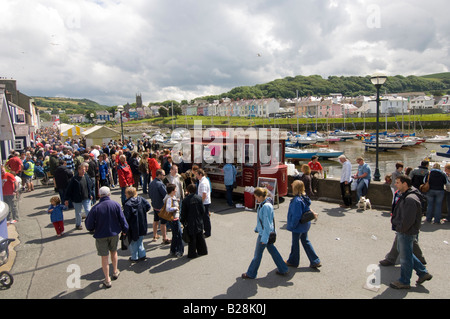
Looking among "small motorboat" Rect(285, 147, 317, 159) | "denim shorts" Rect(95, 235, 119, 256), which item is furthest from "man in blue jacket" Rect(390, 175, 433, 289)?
"small motorboat" Rect(285, 147, 317, 159)

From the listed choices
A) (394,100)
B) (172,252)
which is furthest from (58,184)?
(394,100)

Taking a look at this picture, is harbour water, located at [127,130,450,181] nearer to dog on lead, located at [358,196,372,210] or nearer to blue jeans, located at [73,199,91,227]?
dog on lead, located at [358,196,372,210]

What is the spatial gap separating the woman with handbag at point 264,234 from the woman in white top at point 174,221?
1.73 meters

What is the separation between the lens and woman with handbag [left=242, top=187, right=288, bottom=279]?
5.14 m

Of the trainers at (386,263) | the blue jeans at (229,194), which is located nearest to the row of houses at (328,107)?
the blue jeans at (229,194)

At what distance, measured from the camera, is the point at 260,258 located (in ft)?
17.5

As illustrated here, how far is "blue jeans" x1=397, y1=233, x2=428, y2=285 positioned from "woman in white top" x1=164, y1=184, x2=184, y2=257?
13.6ft

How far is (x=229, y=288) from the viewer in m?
5.14

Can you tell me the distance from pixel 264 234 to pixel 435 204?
560cm

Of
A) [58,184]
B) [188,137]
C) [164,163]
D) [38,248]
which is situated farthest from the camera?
[188,137]

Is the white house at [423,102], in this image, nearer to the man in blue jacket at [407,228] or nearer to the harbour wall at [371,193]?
the harbour wall at [371,193]

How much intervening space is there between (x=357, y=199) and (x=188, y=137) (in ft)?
22.7
